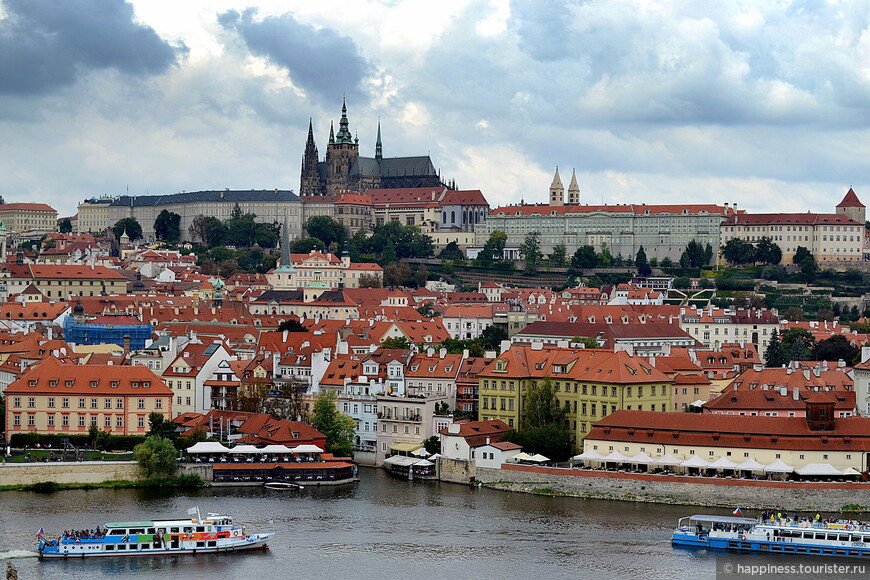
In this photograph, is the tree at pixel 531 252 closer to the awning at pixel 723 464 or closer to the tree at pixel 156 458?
the tree at pixel 156 458

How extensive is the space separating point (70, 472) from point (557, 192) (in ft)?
477

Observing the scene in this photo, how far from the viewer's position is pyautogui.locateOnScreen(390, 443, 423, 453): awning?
5747 cm

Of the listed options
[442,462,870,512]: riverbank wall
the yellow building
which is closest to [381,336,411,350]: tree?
the yellow building

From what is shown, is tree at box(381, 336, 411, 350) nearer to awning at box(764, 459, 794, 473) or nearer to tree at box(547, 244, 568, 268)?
awning at box(764, 459, 794, 473)

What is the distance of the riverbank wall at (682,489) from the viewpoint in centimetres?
4894

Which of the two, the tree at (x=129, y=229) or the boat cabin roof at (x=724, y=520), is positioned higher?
the tree at (x=129, y=229)

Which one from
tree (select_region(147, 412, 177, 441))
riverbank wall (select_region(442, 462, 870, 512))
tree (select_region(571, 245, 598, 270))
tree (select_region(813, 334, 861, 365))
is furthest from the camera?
tree (select_region(571, 245, 598, 270))

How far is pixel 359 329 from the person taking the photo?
85.2m

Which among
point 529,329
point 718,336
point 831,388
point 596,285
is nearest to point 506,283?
point 596,285

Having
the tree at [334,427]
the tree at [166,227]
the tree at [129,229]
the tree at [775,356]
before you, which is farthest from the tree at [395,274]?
the tree at [334,427]

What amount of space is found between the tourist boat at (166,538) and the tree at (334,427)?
12.8 m

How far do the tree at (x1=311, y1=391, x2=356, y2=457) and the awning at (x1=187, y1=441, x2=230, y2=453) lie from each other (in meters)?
Answer: 4.15

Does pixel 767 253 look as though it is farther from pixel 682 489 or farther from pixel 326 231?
pixel 682 489

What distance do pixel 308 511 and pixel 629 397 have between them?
557 inches
